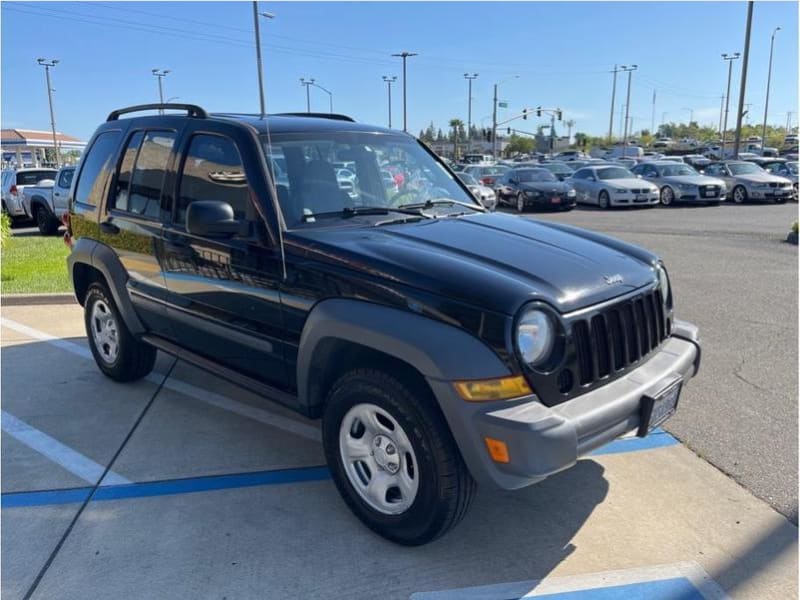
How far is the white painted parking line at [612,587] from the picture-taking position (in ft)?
8.89

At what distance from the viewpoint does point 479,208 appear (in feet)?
13.9

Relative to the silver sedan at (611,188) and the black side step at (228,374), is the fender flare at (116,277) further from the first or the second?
the silver sedan at (611,188)

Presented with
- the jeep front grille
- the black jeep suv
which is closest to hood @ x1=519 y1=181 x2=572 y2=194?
the black jeep suv

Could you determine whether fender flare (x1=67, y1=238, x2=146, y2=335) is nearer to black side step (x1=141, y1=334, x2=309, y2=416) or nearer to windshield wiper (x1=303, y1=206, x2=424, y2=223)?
black side step (x1=141, y1=334, x2=309, y2=416)

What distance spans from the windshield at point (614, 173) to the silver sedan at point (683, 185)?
943 millimetres

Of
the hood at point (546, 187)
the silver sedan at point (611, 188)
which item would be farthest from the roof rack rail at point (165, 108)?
the silver sedan at point (611, 188)

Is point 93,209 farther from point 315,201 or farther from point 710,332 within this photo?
point 710,332

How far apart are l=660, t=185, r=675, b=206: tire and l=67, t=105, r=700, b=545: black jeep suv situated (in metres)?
19.4

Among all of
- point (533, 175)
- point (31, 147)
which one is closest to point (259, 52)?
point (533, 175)

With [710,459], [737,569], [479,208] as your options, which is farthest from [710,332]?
[737,569]

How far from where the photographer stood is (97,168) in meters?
5.01

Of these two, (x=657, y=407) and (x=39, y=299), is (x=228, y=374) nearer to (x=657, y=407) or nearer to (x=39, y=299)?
(x=657, y=407)

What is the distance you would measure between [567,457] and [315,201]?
75.4 inches

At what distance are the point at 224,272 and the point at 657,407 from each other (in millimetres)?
2404
